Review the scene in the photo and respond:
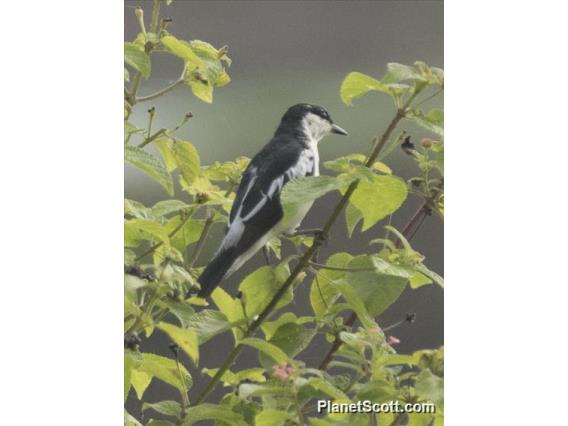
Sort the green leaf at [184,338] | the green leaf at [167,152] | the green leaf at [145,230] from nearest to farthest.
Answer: the green leaf at [184,338] < the green leaf at [145,230] < the green leaf at [167,152]

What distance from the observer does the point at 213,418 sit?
107 centimetres

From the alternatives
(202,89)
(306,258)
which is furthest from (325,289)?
(202,89)

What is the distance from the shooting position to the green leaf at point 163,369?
1040 mm

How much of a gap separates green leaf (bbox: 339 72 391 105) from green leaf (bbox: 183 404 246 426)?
37 cm

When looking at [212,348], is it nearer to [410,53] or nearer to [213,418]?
[213,418]

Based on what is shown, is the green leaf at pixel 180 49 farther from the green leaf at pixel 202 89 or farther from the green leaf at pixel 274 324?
the green leaf at pixel 274 324

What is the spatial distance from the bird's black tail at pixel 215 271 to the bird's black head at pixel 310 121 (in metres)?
0.17

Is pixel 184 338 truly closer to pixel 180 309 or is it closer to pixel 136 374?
pixel 180 309

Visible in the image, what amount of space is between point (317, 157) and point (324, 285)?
19 cm

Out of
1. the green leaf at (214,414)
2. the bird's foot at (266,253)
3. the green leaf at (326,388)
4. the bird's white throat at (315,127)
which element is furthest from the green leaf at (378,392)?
the bird's white throat at (315,127)

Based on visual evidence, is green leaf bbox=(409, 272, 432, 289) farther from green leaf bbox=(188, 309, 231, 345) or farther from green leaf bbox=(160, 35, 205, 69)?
green leaf bbox=(160, 35, 205, 69)

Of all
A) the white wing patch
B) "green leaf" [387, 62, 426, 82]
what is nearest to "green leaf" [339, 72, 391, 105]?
"green leaf" [387, 62, 426, 82]

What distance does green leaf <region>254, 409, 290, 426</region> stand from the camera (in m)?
1.01

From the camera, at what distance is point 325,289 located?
114cm
